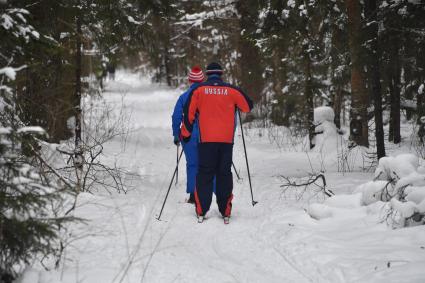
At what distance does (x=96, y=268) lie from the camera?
4.10 m

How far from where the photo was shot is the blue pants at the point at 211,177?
643 centimetres

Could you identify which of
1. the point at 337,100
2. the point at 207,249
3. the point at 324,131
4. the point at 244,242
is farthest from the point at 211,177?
the point at 337,100

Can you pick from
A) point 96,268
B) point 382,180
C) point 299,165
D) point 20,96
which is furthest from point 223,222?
point 299,165

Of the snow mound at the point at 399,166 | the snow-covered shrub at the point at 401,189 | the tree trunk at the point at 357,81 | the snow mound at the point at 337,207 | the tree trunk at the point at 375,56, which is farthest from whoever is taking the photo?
the tree trunk at the point at 357,81

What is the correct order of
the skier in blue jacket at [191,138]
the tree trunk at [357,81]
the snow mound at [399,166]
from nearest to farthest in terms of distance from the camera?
the snow mound at [399,166] < the skier in blue jacket at [191,138] < the tree trunk at [357,81]

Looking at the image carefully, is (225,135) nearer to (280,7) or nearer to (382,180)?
(382,180)

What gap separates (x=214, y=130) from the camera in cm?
637

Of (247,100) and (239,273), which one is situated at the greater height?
(247,100)

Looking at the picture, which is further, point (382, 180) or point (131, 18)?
point (131, 18)

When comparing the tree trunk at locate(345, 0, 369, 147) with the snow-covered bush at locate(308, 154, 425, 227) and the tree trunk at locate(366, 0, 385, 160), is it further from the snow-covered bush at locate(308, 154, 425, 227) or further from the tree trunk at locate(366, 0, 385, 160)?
the snow-covered bush at locate(308, 154, 425, 227)

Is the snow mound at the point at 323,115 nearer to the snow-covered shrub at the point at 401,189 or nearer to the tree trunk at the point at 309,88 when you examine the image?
the tree trunk at the point at 309,88

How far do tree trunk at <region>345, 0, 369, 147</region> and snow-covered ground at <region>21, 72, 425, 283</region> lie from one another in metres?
2.05

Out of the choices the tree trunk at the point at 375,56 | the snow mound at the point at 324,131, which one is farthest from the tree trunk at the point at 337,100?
the tree trunk at the point at 375,56

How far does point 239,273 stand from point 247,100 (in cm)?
281
